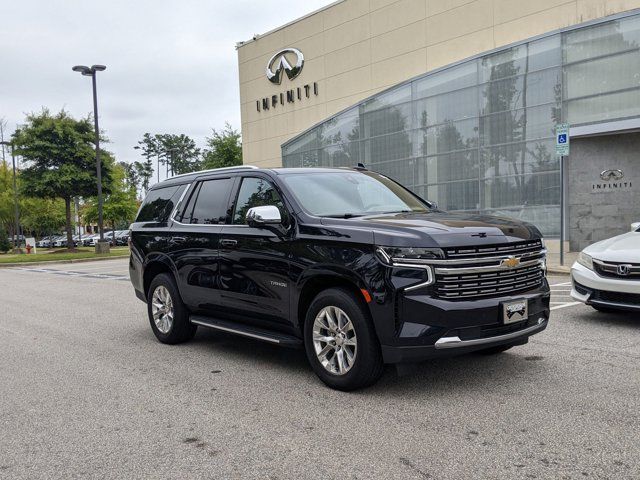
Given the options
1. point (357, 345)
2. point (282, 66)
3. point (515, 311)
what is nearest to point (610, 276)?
point (515, 311)

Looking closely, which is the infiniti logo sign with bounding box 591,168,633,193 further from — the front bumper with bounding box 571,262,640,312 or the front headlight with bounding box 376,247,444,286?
the front headlight with bounding box 376,247,444,286

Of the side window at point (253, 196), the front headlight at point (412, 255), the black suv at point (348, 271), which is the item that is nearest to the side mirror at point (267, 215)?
the black suv at point (348, 271)

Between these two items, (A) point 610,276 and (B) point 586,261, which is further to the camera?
(B) point 586,261

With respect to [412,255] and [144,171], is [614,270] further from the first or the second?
[144,171]

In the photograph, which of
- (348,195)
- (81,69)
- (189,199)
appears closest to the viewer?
(348,195)

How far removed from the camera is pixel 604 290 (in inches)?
285

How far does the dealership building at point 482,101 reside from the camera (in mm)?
17438

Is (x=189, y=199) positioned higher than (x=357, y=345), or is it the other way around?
(x=189, y=199)

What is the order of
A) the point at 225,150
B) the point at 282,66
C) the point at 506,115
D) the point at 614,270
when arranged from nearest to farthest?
1. the point at 614,270
2. the point at 506,115
3. the point at 282,66
4. the point at 225,150

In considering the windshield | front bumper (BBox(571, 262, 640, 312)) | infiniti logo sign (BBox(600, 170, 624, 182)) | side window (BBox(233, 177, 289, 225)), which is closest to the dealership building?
infiniti logo sign (BBox(600, 170, 624, 182))

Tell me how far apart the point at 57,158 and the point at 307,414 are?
32684mm

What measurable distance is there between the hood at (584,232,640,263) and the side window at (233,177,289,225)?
13.9 feet

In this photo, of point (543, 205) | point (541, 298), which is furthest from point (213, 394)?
point (543, 205)

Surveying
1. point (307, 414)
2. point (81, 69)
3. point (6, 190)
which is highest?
point (81, 69)
